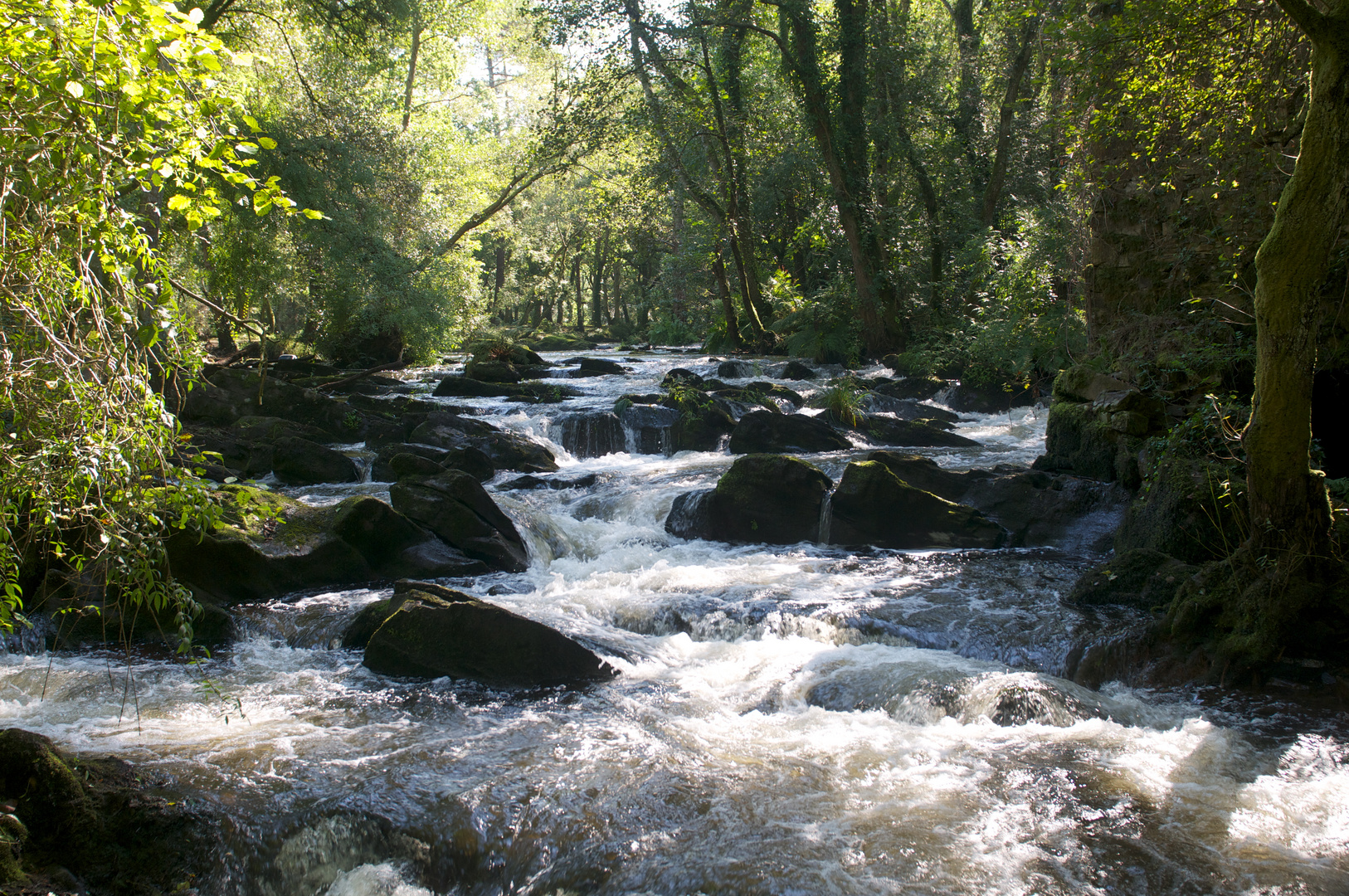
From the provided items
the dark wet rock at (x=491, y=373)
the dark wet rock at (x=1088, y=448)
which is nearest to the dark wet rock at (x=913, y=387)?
the dark wet rock at (x=1088, y=448)

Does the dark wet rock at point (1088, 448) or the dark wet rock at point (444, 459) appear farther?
the dark wet rock at point (444, 459)

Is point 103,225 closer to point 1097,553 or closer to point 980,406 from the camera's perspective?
point 1097,553

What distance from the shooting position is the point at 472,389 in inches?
715

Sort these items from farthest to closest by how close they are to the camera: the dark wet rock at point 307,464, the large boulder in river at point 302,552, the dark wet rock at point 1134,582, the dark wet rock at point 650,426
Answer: the dark wet rock at point 650,426 → the dark wet rock at point 307,464 → the large boulder in river at point 302,552 → the dark wet rock at point 1134,582

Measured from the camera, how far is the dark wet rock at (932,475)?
10.3 m

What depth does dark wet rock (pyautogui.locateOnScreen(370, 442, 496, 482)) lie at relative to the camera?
39.0 ft

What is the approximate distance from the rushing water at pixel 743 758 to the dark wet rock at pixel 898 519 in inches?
68.3

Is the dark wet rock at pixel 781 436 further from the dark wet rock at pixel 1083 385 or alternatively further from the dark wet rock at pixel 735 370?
the dark wet rock at pixel 735 370

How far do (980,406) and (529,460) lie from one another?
9.74 metres

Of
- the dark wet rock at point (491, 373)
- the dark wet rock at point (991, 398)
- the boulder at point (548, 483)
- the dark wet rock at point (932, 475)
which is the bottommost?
the boulder at point (548, 483)

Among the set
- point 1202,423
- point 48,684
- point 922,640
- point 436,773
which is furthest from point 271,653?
point 1202,423

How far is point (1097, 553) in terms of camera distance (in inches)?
343

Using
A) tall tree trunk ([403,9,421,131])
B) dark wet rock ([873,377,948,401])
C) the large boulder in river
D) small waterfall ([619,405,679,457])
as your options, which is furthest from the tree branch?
tall tree trunk ([403,9,421,131])

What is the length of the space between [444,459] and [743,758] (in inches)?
331
